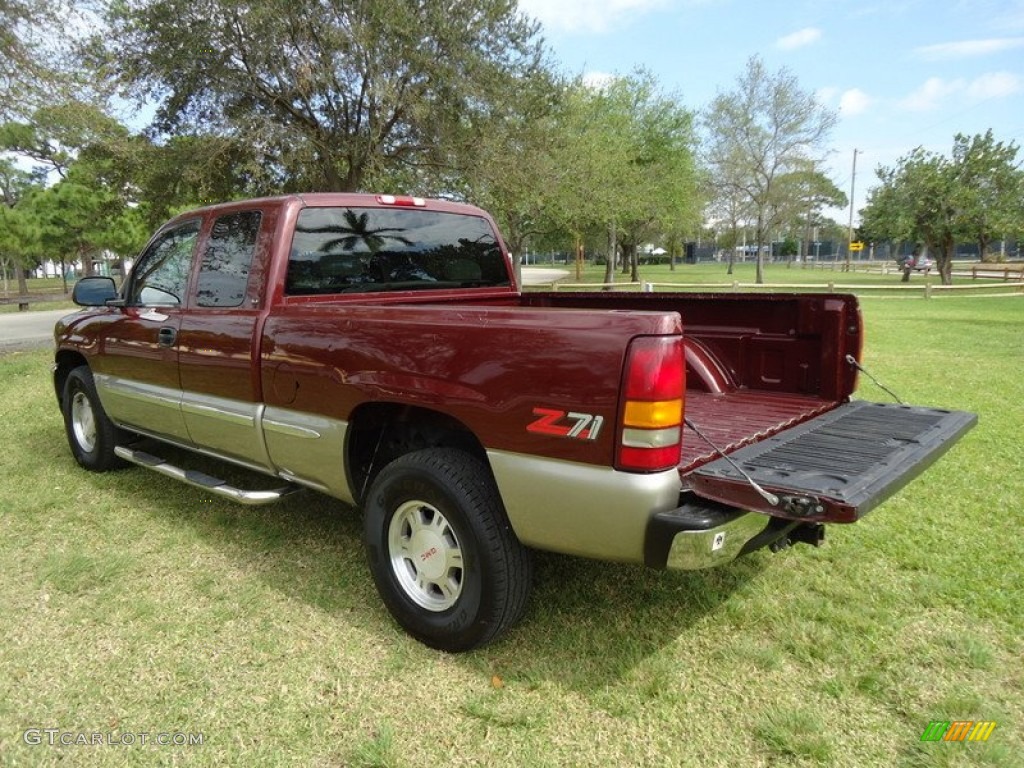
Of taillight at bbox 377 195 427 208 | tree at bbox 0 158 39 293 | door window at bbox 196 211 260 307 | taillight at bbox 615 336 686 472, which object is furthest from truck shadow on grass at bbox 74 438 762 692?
tree at bbox 0 158 39 293

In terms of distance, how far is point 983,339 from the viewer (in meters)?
12.2

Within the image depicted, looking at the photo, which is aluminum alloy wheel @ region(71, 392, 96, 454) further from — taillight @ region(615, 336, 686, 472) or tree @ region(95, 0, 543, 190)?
tree @ region(95, 0, 543, 190)

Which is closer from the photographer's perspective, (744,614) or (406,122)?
(744,614)

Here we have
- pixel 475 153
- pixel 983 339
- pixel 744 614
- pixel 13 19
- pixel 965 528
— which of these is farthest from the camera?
pixel 475 153

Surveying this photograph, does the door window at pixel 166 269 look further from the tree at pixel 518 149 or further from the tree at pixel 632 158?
the tree at pixel 632 158

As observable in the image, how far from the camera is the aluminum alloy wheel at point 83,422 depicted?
518 centimetres

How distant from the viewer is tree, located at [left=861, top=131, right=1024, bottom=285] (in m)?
32.4

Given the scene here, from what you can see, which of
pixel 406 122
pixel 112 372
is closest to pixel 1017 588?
pixel 112 372

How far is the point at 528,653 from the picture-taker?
2.81 metres

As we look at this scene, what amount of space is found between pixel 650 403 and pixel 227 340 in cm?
240

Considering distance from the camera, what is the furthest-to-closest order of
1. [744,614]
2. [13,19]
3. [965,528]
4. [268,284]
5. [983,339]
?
1. [983,339]
2. [13,19]
3. [965,528]
4. [268,284]
5. [744,614]

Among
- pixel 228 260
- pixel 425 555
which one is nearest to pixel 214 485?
pixel 228 260

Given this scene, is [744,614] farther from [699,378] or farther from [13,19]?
[13,19]

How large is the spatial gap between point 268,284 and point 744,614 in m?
2.76
